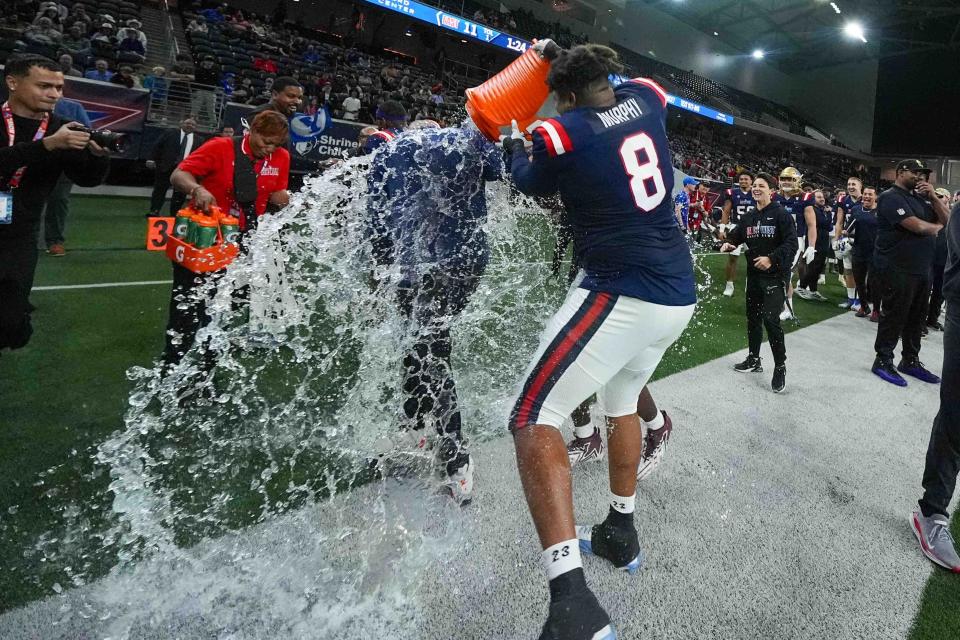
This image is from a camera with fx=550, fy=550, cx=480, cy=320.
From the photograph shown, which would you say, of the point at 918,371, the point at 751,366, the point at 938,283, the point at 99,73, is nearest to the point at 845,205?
the point at 938,283

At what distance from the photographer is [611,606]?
2.13 metres

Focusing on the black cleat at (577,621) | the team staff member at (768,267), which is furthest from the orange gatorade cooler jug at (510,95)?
the team staff member at (768,267)

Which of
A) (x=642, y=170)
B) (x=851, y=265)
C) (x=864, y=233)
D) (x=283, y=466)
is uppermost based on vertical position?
(x=642, y=170)

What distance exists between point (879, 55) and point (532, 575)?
5010 cm

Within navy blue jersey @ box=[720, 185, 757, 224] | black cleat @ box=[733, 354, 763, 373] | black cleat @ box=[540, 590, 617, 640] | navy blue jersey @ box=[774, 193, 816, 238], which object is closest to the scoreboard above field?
navy blue jersey @ box=[720, 185, 757, 224]

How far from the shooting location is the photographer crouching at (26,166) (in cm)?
279

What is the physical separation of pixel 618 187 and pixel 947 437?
2182 millimetres

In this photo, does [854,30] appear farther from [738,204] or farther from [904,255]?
[904,255]

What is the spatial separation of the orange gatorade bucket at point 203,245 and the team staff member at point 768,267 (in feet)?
14.6

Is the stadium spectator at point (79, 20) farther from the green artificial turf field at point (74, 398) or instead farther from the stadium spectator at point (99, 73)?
the green artificial turf field at point (74, 398)

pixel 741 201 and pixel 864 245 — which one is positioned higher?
pixel 741 201

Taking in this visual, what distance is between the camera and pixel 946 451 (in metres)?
2.70

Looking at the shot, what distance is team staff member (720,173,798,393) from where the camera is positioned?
502cm

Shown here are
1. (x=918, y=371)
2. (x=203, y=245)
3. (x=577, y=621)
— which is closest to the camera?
(x=577, y=621)
